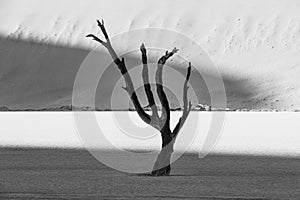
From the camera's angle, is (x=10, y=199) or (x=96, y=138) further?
(x=96, y=138)

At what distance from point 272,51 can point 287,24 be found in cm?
498

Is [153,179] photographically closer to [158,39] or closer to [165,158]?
[165,158]

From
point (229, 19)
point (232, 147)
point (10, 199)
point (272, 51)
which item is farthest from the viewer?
point (229, 19)

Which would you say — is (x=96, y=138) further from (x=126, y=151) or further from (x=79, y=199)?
(x=79, y=199)

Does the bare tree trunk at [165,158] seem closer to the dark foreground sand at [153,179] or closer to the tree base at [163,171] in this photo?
the tree base at [163,171]

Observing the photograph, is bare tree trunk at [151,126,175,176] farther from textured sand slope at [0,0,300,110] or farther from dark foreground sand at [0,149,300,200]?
textured sand slope at [0,0,300,110]

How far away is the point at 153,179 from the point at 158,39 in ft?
279

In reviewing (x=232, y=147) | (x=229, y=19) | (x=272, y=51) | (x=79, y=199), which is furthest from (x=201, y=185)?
(x=229, y=19)

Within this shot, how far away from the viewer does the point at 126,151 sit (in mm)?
23906

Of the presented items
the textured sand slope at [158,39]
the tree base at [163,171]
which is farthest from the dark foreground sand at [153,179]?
the textured sand slope at [158,39]

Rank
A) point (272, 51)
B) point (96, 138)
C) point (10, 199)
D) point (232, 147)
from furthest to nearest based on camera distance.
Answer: point (272, 51) → point (96, 138) → point (232, 147) → point (10, 199)

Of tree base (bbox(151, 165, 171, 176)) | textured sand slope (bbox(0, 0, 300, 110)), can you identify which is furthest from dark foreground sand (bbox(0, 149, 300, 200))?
textured sand slope (bbox(0, 0, 300, 110))

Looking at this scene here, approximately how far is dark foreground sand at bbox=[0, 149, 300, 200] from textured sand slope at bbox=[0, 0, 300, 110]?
201ft

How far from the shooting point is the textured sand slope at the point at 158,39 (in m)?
87.6
